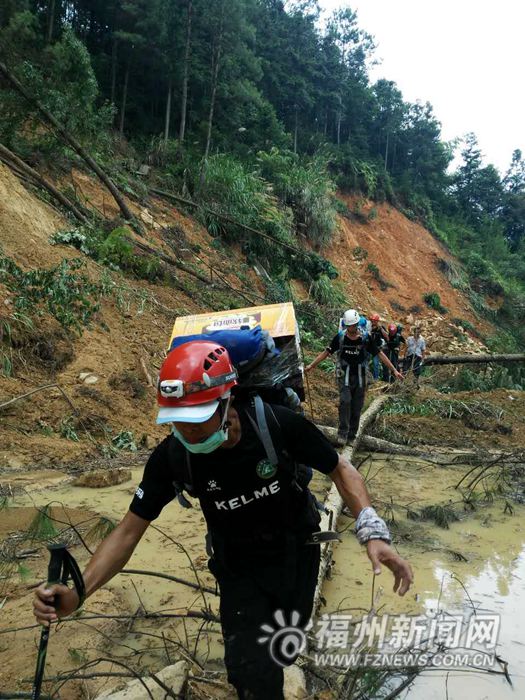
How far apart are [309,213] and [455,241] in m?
20.5

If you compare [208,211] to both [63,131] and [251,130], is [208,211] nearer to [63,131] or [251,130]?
[63,131]

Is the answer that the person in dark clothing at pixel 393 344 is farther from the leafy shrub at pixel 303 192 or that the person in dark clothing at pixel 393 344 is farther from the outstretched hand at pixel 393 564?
the outstretched hand at pixel 393 564

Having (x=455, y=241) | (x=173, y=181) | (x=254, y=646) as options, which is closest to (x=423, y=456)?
(x=254, y=646)

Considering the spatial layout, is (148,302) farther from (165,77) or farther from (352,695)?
(165,77)

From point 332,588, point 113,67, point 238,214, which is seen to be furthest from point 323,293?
point 113,67

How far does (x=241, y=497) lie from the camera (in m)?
2.01

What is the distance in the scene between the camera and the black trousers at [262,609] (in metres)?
1.93

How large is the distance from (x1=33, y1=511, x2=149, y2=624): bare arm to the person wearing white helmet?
4553 mm

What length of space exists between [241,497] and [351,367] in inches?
183

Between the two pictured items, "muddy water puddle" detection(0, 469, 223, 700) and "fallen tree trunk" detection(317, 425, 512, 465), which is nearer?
"muddy water puddle" detection(0, 469, 223, 700)

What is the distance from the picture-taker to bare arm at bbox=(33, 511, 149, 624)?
5.76 ft

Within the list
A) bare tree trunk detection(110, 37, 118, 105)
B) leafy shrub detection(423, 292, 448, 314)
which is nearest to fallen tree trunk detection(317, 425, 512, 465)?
bare tree trunk detection(110, 37, 118, 105)

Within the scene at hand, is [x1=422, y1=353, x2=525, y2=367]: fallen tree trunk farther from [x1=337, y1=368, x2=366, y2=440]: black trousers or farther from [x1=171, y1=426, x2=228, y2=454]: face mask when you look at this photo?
[x1=171, y1=426, x2=228, y2=454]: face mask

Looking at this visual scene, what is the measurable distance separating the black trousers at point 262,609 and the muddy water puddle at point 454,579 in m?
0.65
